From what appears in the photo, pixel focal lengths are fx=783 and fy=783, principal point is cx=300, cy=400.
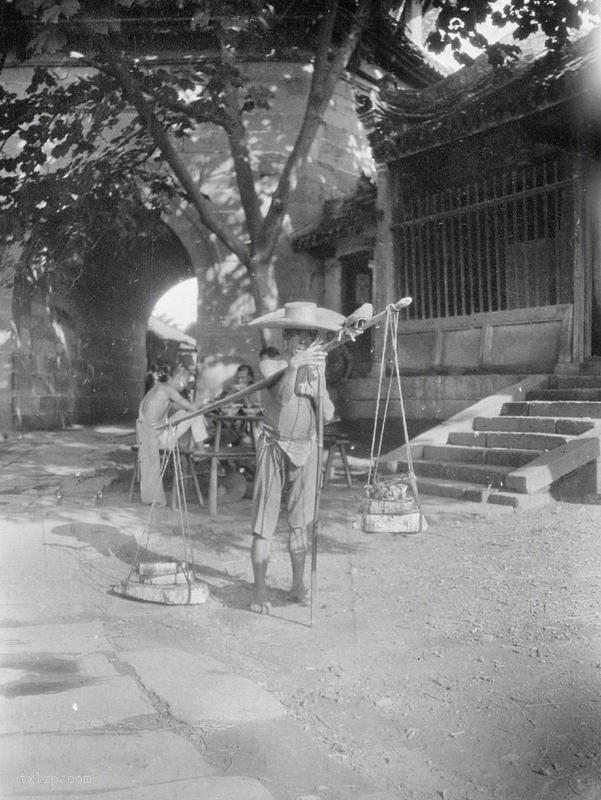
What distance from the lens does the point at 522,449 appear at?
825 centimetres

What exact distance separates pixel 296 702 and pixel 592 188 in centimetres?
819

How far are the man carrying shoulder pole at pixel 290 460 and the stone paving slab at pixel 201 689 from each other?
994 millimetres

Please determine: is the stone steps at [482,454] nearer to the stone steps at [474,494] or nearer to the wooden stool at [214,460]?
the stone steps at [474,494]

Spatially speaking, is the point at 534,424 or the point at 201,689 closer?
the point at 201,689

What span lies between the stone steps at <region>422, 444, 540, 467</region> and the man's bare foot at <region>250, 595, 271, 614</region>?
4.16 meters

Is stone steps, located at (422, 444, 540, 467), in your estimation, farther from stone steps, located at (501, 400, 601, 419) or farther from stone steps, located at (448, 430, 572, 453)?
stone steps, located at (501, 400, 601, 419)

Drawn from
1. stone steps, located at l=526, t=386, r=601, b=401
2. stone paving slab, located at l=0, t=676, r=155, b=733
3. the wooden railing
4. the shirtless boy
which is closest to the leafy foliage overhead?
the shirtless boy

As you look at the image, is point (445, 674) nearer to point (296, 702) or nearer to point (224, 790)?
point (296, 702)

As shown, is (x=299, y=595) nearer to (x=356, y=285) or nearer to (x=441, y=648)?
(x=441, y=648)

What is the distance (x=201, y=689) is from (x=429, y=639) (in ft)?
4.50

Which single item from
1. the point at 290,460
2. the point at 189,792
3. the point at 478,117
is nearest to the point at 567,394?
the point at 478,117

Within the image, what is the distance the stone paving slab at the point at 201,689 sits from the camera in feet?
10.4

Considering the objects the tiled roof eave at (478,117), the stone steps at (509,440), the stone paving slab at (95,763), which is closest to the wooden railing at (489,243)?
the tiled roof eave at (478,117)

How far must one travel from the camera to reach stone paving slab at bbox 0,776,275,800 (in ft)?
8.11
